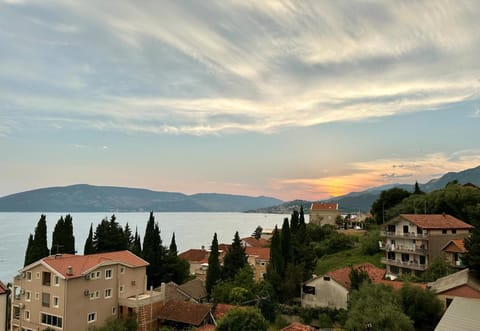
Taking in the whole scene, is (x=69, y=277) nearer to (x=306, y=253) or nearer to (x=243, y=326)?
(x=243, y=326)

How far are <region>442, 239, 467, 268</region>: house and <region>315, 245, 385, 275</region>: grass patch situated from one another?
8.83 meters

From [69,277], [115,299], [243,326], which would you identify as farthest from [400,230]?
[69,277]

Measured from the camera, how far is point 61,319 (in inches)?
1153

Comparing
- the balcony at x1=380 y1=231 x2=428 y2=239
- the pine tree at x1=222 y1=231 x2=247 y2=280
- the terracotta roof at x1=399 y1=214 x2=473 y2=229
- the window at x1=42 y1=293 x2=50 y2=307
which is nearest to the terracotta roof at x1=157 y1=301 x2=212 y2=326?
the pine tree at x1=222 y1=231 x2=247 y2=280

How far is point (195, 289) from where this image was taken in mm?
40750

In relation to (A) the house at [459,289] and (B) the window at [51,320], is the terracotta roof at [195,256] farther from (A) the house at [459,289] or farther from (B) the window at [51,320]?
(A) the house at [459,289]

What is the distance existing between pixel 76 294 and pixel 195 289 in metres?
13.8

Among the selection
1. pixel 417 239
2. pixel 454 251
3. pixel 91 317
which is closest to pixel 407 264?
pixel 417 239

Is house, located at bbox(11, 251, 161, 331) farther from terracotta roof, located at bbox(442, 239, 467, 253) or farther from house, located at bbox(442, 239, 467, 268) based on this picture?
terracotta roof, located at bbox(442, 239, 467, 253)

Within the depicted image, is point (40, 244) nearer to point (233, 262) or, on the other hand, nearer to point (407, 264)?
point (233, 262)

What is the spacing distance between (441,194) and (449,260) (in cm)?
2076

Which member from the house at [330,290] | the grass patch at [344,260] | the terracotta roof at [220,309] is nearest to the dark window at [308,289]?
the house at [330,290]

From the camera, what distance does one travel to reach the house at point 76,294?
2980 centimetres

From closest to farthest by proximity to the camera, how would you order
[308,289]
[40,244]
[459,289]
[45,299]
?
[459,289]
[45,299]
[308,289]
[40,244]
